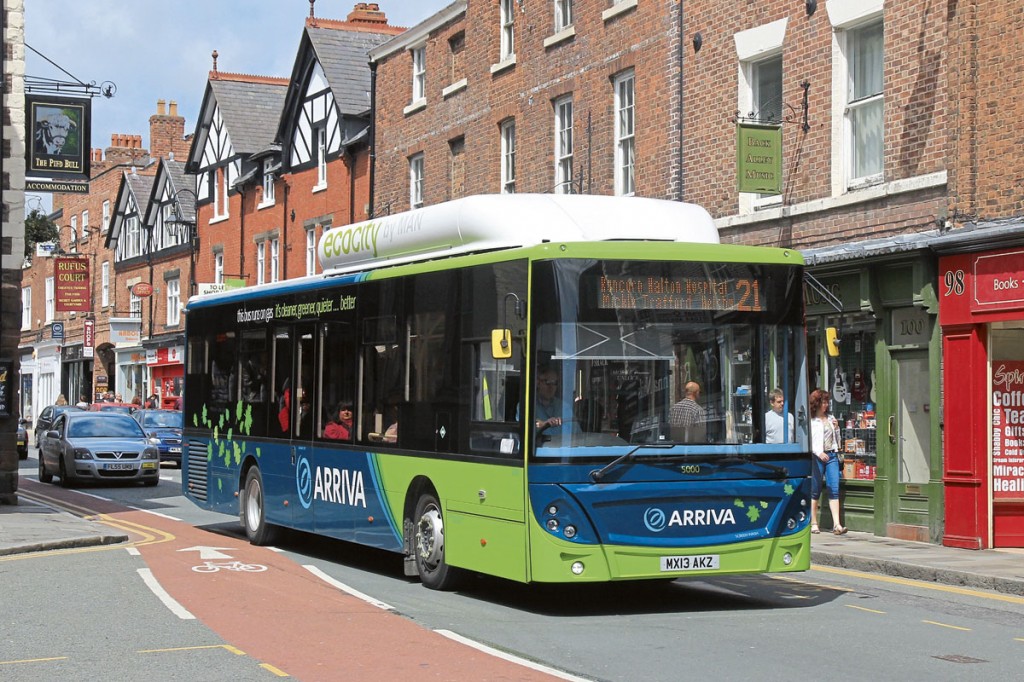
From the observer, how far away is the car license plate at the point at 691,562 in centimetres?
1168

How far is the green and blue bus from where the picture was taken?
11484 mm

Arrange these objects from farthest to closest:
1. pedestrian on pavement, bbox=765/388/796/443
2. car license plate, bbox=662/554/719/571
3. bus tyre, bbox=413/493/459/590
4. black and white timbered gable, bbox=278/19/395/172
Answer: black and white timbered gable, bbox=278/19/395/172
bus tyre, bbox=413/493/459/590
pedestrian on pavement, bbox=765/388/796/443
car license plate, bbox=662/554/719/571

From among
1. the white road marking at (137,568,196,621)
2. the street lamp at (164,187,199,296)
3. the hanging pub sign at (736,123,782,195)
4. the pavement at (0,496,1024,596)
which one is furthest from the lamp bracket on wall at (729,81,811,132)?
the street lamp at (164,187,199,296)

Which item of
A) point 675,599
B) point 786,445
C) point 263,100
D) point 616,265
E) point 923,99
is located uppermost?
point 263,100

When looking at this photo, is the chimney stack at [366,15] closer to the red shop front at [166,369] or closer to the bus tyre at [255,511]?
the red shop front at [166,369]

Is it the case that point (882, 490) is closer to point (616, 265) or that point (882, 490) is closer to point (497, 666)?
point (616, 265)

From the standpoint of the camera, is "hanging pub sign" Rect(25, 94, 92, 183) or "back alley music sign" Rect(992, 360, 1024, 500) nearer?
"back alley music sign" Rect(992, 360, 1024, 500)

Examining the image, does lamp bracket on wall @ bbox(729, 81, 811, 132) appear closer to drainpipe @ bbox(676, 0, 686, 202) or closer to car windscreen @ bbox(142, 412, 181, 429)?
drainpipe @ bbox(676, 0, 686, 202)

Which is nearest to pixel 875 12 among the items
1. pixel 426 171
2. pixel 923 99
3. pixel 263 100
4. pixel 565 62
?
pixel 923 99

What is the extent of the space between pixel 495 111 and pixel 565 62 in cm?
305

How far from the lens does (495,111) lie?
29906mm

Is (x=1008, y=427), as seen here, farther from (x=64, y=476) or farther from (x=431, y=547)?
(x=64, y=476)

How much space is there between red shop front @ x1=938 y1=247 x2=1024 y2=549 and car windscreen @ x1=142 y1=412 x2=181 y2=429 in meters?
25.5

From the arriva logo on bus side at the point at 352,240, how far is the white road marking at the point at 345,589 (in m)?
3.19
